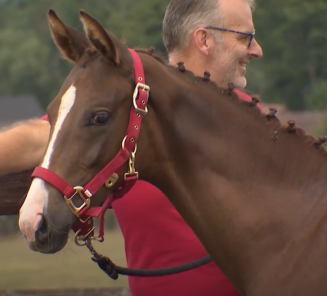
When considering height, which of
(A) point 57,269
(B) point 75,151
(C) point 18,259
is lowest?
(C) point 18,259

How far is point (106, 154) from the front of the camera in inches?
131

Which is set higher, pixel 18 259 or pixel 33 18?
pixel 18 259

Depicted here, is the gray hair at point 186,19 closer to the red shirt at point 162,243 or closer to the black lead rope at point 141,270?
the red shirt at point 162,243

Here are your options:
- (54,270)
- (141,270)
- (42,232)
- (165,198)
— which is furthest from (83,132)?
(54,270)

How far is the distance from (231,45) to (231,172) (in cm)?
87

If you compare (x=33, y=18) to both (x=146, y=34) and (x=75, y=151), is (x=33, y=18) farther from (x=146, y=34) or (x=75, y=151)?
(x=75, y=151)

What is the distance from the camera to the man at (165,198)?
396 cm

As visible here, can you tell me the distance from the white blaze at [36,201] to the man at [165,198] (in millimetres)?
668

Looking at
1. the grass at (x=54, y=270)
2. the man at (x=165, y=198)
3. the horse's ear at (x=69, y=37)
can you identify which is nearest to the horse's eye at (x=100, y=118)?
the horse's ear at (x=69, y=37)

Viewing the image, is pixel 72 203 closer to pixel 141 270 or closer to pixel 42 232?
pixel 42 232

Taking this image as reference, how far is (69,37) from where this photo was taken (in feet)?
11.4

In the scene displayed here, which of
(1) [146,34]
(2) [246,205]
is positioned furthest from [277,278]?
(1) [146,34]

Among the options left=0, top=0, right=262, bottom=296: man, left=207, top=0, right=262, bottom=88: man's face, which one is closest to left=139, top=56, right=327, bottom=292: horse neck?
left=0, top=0, right=262, bottom=296: man

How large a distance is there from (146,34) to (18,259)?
147 ft
